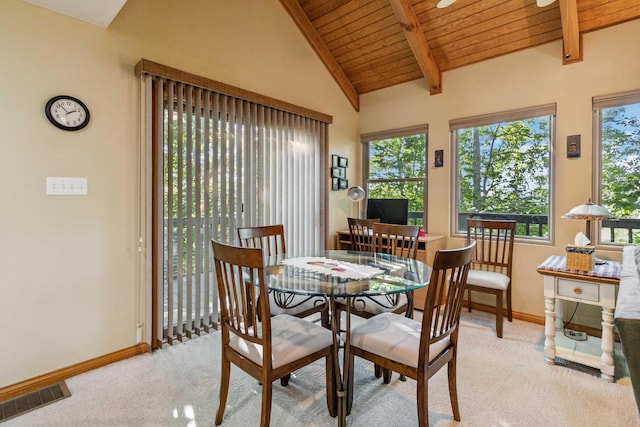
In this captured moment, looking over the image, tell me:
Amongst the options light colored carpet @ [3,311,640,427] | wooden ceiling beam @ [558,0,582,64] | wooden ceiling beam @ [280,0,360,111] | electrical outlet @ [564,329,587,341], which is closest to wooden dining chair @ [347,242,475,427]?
light colored carpet @ [3,311,640,427]

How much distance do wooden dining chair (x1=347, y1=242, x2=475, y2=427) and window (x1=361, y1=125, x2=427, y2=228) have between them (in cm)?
243

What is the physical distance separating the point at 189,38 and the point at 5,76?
130 centimetres

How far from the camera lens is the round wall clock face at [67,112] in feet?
7.02

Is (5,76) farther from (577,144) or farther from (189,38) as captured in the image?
(577,144)

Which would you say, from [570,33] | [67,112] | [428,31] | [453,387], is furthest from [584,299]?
[67,112]

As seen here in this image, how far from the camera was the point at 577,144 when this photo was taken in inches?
118

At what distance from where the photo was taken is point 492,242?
3502mm

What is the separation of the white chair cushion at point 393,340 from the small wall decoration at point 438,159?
2428mm

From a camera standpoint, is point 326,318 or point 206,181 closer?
point 326,318

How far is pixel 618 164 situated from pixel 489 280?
1.50 meters

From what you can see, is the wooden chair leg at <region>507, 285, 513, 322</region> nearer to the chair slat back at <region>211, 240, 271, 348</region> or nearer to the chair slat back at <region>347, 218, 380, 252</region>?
the chair slat back at <region>347, 218, 380, 252</region>

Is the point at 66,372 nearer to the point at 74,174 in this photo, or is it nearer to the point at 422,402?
the point at 74,174

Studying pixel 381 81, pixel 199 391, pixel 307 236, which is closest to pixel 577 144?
pixel 381 81

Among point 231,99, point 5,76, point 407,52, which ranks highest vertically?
point 407,52
